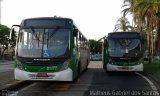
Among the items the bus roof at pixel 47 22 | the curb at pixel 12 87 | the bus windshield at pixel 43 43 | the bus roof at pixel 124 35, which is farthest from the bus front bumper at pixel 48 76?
the bus roof at pixel 124 35

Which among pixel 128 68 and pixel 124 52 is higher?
pixel 124 52

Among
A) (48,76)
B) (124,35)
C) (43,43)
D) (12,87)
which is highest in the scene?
(124,35)

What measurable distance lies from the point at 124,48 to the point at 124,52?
1.13ft

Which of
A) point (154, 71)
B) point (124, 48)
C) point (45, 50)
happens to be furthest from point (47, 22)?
point (154, 71)

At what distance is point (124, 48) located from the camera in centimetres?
2867

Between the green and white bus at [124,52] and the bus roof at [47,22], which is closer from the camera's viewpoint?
the bus roof at [47,22]

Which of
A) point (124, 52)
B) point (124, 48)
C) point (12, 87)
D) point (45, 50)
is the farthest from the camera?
point (124, 48)

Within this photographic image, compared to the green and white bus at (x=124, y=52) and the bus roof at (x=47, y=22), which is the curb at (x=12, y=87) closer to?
the bus roof at (x=47, y=22)

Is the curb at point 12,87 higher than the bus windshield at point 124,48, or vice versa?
the bus windshield at point 124,48

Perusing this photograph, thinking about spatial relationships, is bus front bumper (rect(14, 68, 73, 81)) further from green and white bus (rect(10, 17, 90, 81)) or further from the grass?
the grass

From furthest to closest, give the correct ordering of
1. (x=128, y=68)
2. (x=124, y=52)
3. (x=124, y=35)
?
(x=124, y=35)
(x=124, y=52)
(x=128, y=68)

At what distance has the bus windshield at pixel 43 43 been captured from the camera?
18.7 metres

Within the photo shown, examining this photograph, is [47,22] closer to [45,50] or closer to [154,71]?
[45,50]

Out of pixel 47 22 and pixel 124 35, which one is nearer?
pixel 47 22
